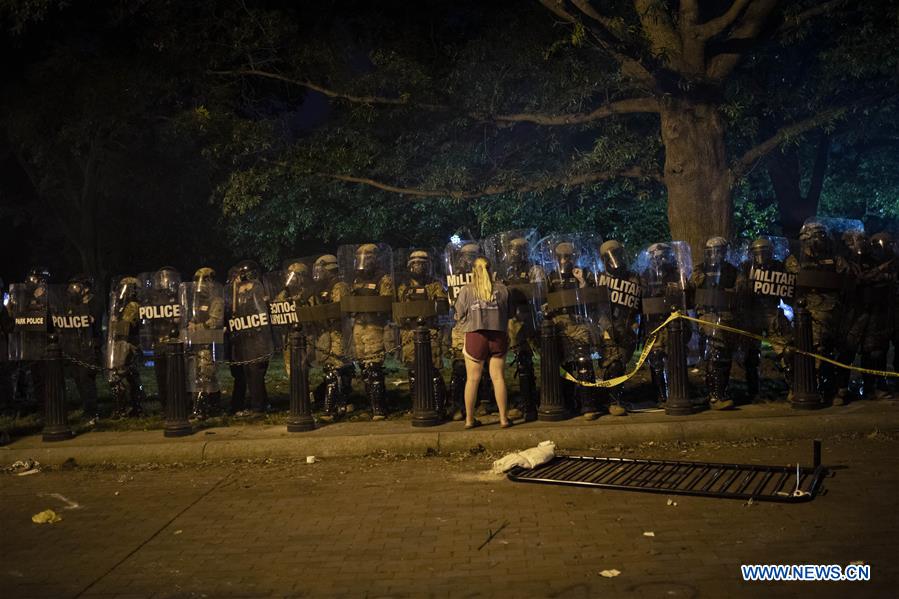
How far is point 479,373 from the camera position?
31.4ft

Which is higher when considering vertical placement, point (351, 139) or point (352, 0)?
point (352, 0)

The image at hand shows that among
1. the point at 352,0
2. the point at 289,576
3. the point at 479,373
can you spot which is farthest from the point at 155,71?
the point at 289,576

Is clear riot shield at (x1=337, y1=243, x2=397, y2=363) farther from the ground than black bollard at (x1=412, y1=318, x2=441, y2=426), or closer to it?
farther from the ground

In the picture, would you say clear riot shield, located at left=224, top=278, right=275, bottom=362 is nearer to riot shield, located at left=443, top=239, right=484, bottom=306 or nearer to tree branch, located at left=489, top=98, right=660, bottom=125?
riot shield, located at left=443, top=239, right=484, bottom=306

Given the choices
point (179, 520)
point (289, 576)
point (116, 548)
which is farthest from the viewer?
point (179, 520)

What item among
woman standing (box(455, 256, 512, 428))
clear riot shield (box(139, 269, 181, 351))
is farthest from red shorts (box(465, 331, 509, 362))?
clear riot shield (box(139, 269, 181, 351))

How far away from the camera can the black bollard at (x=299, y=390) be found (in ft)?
32.9

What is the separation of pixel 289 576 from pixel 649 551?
2282mm

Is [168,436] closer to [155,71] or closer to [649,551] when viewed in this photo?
[649,551]

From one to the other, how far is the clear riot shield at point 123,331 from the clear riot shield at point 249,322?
4.61ft

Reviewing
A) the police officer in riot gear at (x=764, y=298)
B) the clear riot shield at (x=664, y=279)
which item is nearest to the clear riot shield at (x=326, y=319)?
the clear riot shield at (x=664, y=279)

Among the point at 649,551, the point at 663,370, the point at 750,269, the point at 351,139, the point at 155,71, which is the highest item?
the point at 155,71

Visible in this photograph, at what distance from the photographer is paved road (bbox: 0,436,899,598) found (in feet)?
17.6

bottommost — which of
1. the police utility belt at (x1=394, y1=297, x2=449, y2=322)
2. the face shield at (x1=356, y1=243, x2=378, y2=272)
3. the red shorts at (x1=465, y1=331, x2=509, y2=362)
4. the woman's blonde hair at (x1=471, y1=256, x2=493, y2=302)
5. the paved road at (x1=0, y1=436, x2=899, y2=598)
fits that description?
the paved road at (x1=0, y1=436, x2=899, y2=598)
